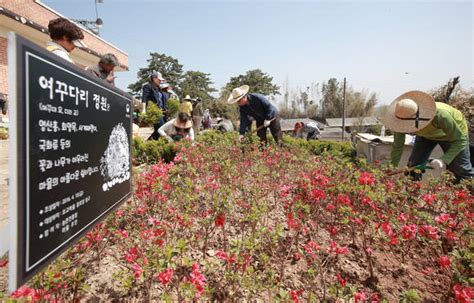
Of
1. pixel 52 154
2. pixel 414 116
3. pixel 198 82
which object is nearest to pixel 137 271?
pixel 52 154

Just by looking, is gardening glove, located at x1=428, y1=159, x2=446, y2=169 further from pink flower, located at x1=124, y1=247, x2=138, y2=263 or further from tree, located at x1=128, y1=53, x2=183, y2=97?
tree, located at x1=128, y1=53, x2=183, y2=97

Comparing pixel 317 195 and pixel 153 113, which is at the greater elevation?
pixel 153 113

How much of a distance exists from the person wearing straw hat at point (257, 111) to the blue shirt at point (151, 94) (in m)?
1.56

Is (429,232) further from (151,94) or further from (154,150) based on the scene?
(151,94)

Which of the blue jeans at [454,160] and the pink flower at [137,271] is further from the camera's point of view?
the blue jeans at [454,160]

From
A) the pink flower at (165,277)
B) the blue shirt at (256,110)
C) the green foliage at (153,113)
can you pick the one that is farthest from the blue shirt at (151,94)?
the pink flower at (165,277)

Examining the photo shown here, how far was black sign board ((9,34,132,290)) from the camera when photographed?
0.69 meters

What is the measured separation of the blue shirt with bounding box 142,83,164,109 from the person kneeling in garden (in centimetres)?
74

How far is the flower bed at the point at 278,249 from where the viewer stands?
1277 mm

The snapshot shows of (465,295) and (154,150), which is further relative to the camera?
(154,150)

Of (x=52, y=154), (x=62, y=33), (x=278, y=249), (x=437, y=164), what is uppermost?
(x=62, y=33)

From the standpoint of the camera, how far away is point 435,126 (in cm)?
302

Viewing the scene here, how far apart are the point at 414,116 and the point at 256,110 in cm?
288

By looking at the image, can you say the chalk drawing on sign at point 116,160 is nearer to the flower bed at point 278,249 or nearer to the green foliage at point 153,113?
the flower bed at point 278,249
